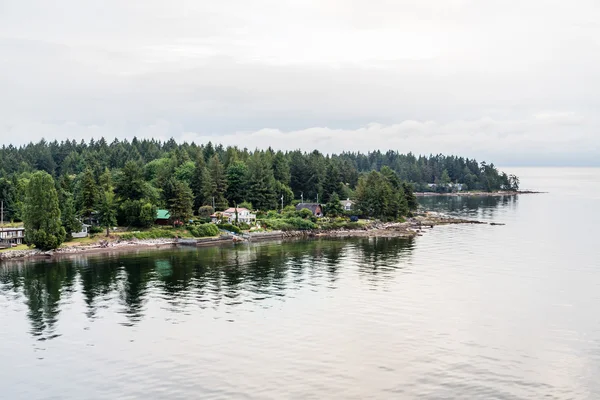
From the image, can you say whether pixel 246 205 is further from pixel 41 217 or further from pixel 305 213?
pixel 41 217

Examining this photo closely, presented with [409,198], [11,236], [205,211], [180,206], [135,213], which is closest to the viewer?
[11,236]

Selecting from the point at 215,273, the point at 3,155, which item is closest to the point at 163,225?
the point at 215,273

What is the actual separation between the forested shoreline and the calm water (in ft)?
54.6

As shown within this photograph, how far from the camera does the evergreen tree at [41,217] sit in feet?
234

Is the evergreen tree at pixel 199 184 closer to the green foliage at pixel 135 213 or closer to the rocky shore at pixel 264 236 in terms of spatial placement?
the rocky shore at pixel 264 236

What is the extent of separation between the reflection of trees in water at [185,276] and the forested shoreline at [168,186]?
1302 cm

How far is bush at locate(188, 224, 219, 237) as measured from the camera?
294ft

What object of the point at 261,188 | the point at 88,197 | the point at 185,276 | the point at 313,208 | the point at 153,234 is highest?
the point at 261,188

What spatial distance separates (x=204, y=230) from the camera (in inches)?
3561

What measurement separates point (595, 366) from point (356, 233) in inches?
2667

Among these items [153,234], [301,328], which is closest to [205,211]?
[153,234]

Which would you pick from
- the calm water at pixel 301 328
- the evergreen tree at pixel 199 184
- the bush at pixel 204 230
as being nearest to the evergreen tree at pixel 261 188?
the evergreen tree at pixel 199 184

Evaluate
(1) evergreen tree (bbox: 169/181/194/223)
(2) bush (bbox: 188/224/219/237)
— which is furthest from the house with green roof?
(2) bush (bbox: 188/224/219/237)

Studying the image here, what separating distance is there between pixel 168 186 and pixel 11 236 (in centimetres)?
3059
